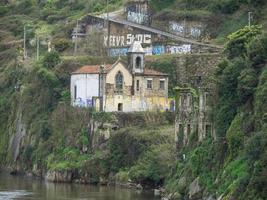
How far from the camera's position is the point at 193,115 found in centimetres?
9469

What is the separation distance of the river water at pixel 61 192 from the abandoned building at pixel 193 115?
5.75 meters

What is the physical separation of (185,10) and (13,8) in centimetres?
4988

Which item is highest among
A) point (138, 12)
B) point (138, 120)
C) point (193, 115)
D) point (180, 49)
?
point (138, 12)

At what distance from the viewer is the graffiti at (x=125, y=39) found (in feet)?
441

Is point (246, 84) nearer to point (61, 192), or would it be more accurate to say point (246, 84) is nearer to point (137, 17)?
point (61, 192)

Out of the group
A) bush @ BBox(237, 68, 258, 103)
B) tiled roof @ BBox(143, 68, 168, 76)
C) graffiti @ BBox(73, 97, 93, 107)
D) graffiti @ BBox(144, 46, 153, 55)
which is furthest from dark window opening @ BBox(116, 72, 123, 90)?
bush @ BBox(237, 68, 258, 103)

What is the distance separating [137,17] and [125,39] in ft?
26.2

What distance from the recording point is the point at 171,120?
112m

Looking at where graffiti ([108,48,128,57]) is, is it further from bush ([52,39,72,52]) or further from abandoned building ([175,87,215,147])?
abandoned building ([175,87,215,147])

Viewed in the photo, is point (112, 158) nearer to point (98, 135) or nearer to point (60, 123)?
point (98, 135)

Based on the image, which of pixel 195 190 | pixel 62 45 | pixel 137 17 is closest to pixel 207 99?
pixel 195 190

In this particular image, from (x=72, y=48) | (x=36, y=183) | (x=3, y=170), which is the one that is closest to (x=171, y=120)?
(x=36, y=183)

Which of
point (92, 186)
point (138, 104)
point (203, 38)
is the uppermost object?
point (203, 38)

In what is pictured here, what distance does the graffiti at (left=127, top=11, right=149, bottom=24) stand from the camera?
469 feet
